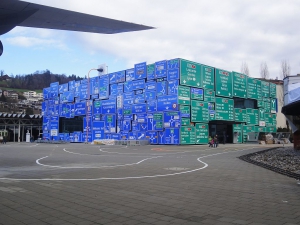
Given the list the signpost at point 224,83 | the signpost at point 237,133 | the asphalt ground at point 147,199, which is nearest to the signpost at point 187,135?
the signpost at point 224,83

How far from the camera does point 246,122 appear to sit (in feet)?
171

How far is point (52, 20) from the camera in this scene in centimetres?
657

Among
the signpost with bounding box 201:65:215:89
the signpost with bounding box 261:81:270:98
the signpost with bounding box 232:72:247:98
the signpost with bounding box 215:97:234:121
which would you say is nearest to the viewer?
the signpost with bounding box 201:65:215:89

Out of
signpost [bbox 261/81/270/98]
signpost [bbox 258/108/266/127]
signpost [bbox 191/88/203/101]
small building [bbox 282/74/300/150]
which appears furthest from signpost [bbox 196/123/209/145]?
small building [bbox 282/74/300/150]

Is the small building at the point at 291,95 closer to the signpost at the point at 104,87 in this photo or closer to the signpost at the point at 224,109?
the signpost at the point at 224,109

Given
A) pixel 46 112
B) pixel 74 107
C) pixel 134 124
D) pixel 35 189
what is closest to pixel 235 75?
pixel 134 124

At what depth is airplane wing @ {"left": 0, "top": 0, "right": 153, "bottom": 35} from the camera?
5863 millimetres

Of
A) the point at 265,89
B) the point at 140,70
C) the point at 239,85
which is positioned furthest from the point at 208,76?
the point at 265,89

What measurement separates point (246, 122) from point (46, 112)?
40.1 m

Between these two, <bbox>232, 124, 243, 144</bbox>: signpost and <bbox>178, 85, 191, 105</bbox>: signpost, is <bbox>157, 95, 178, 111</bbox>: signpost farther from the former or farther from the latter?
<bbox>232, 124, 243, 144</bbox>: signpost

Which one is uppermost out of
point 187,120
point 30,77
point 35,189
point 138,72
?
point 30,77

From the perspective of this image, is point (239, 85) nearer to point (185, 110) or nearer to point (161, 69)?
point (185, 110)

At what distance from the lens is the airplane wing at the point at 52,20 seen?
586cm

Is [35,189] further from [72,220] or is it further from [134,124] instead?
[134,124]
